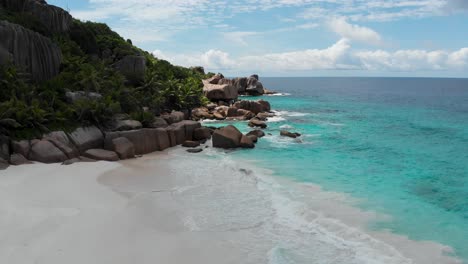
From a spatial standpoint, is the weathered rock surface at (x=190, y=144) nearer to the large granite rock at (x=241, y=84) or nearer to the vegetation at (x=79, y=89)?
the vegetation at (x=79, y=89)

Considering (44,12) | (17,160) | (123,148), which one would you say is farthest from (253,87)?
(17,160)

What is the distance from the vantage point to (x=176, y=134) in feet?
100

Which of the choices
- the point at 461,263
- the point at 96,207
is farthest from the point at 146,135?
the point at 461,263

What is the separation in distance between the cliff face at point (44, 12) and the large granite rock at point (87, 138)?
13.9 metres

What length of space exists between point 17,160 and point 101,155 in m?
4.51

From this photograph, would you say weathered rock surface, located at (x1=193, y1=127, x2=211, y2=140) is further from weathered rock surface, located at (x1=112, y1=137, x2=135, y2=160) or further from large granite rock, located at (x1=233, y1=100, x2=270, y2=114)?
large granite rock, located at (x1=233, y1=100, x2=270, y2=114)

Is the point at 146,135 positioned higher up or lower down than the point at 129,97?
lower down

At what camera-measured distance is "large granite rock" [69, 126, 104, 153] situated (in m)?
23.8

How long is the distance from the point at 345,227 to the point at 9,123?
702 inches

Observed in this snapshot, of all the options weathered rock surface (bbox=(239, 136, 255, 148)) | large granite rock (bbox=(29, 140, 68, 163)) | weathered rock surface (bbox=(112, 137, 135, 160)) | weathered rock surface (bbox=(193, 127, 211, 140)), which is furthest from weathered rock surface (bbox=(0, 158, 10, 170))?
weathered rock surface (bbox=(239, 136, 255, 148))

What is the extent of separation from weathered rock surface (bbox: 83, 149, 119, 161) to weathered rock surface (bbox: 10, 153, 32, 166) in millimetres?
3395

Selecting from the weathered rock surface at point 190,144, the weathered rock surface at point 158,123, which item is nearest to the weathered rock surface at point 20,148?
the weathered rock surface at point 158,123

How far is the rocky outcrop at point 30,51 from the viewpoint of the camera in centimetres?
2570

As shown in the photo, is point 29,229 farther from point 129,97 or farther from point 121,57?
point 121,57
